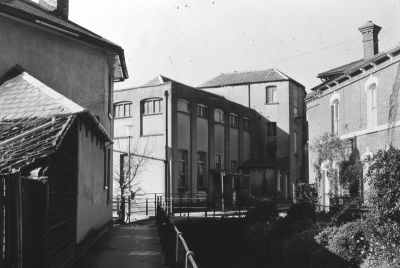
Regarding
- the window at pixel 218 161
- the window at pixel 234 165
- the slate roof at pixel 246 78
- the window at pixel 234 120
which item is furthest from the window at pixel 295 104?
the window at pixel 218 161

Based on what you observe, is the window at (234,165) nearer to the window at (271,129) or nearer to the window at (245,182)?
the window at (245,182)

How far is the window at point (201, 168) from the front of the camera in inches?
1411

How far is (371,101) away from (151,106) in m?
16.4

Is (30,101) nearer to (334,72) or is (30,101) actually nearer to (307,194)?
(307,194)

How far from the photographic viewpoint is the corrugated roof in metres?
9.22

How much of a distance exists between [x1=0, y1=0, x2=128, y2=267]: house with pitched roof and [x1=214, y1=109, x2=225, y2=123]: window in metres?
18.3

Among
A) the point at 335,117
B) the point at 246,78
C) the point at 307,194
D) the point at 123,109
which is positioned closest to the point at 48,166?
the point at 335,117

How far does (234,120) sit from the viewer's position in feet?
135

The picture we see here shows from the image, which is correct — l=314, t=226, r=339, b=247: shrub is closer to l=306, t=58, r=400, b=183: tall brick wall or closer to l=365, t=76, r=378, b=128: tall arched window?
l=306, t=58, r=400, b=183: tall brick wall

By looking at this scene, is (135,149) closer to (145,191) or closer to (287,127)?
(145,191)

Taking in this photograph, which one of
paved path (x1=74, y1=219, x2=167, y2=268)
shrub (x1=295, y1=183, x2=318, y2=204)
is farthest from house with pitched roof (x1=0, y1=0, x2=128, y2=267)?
shrub (x1=295, y1=183, x2=318, y2=204)

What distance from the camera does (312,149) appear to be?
79.4ft

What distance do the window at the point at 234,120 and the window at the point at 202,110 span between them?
13.0 feet

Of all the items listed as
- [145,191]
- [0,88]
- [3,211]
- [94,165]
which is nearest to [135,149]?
[145,191]
